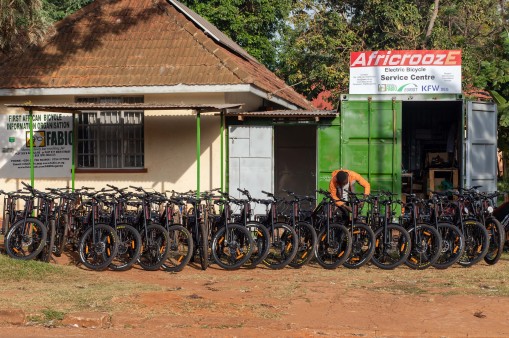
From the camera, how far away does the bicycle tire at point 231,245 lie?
11688 millimetres

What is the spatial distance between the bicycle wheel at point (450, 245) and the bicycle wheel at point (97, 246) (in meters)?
4.53

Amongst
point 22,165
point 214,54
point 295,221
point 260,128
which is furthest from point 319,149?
point 22,165

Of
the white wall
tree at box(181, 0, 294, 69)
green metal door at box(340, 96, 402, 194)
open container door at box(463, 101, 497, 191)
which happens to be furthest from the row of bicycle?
tree at box(181, 0, 294, 69)

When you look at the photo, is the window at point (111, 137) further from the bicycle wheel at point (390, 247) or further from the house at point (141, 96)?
the bicycle wheel at point (390, 247)

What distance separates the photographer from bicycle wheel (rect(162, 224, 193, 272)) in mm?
11555

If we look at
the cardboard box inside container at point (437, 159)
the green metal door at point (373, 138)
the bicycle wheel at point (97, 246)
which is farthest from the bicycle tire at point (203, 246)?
the cardboard box inside container at point (437, 159)

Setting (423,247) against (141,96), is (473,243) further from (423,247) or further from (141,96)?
(141,96)

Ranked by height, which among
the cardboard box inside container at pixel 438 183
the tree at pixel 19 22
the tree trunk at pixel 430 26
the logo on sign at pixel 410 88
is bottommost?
the cardboard box inside container at pixel 438 183

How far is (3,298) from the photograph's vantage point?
9070 millimetres

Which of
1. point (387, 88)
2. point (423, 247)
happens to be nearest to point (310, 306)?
point (423, 247)

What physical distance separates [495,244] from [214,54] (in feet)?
22.2

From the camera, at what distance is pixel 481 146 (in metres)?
15.9

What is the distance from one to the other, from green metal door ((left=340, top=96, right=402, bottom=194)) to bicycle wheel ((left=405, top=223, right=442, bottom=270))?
4.05 metres

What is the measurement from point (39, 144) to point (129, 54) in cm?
251
